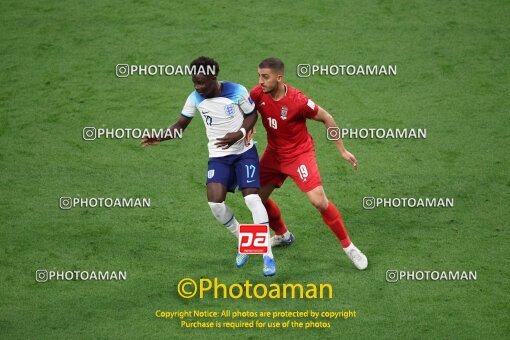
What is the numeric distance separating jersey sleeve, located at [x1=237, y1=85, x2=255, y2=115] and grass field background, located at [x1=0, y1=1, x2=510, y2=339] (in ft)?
5.28

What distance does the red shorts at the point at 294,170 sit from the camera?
873cm

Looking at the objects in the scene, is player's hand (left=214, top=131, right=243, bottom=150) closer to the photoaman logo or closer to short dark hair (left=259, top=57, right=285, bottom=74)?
short dark hair (left=259, top=57, right=285, bottom=74)

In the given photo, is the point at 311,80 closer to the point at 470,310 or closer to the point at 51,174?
the point at 51,174

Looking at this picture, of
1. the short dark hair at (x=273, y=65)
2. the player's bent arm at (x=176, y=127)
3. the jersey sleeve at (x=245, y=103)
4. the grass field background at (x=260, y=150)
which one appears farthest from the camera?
the player's bent arm at (x=176, y=127)

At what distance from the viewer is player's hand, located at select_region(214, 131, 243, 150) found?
8539mm

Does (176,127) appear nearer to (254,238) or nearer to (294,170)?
(294,170)

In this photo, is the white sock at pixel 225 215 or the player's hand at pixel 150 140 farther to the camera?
the player's hand at pixel 150 140

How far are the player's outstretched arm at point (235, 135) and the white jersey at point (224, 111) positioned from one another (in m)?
0.07

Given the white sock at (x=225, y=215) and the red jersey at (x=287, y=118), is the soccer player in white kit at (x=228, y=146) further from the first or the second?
the red jersey at (x=287, y=118)

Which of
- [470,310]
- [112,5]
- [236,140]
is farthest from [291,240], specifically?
[112,5]

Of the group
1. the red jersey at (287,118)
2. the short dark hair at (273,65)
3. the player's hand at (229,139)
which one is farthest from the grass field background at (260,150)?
the short dark hair at (273,65)

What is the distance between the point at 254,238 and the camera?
8586mm

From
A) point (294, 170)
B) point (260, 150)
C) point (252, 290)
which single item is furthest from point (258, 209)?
point (260, 150)

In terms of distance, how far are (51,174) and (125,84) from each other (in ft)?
7.64
